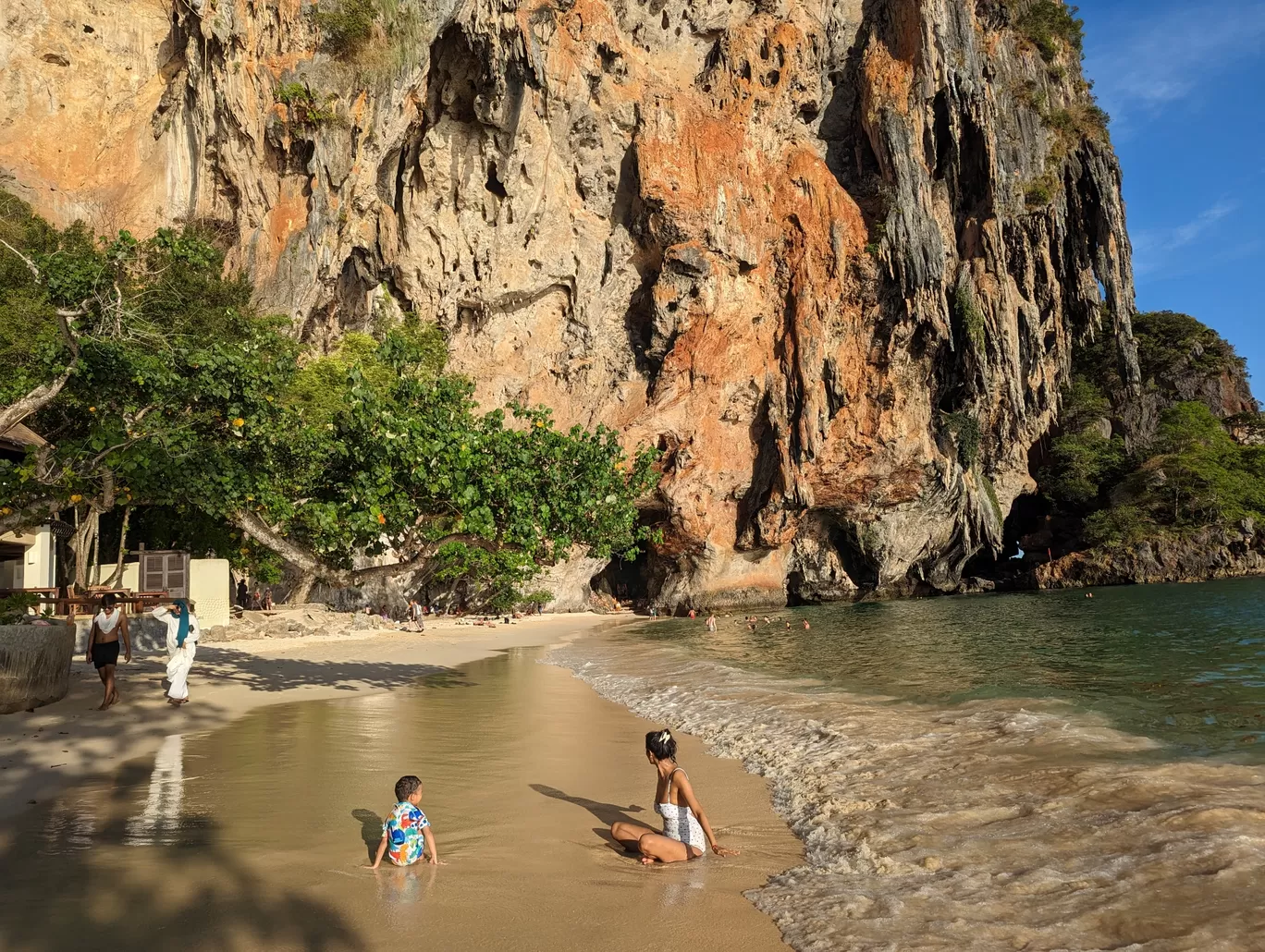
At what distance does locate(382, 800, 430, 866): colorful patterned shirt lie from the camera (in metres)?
4.52

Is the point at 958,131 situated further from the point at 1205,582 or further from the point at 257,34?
the point at 257,34

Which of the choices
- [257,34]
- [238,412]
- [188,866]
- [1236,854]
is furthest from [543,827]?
[257,34]

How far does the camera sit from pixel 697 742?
28.9 feet

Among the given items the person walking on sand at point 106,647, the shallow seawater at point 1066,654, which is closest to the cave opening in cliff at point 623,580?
the shallow seawater at point 1066,654

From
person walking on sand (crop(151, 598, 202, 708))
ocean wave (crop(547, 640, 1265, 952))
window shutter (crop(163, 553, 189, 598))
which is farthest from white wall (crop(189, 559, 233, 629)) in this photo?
ocean wave (crop(547, 640, 1265, 952))

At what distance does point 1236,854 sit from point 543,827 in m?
4.42

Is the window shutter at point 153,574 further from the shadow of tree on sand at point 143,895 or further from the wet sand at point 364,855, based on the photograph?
the shadow of tree on sand at point 143,895

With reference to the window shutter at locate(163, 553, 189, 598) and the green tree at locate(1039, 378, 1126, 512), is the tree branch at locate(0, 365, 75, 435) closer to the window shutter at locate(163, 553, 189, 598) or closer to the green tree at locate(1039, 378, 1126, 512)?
the window shutter at locate(163, 553, 189, 598)

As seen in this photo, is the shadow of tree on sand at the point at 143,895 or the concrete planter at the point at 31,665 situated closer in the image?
the shadow of tree on sand at the point at 143,895

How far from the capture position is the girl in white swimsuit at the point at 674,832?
480cm

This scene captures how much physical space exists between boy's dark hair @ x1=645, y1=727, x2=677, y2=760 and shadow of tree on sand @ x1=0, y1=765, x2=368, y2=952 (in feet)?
7.47

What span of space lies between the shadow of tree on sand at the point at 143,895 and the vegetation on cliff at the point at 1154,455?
52.3m

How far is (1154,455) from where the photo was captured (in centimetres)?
4781

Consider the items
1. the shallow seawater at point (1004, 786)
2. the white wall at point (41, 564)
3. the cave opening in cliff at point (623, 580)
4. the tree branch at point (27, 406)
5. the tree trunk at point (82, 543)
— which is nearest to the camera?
the shallow seawater at point (1004, 786)
